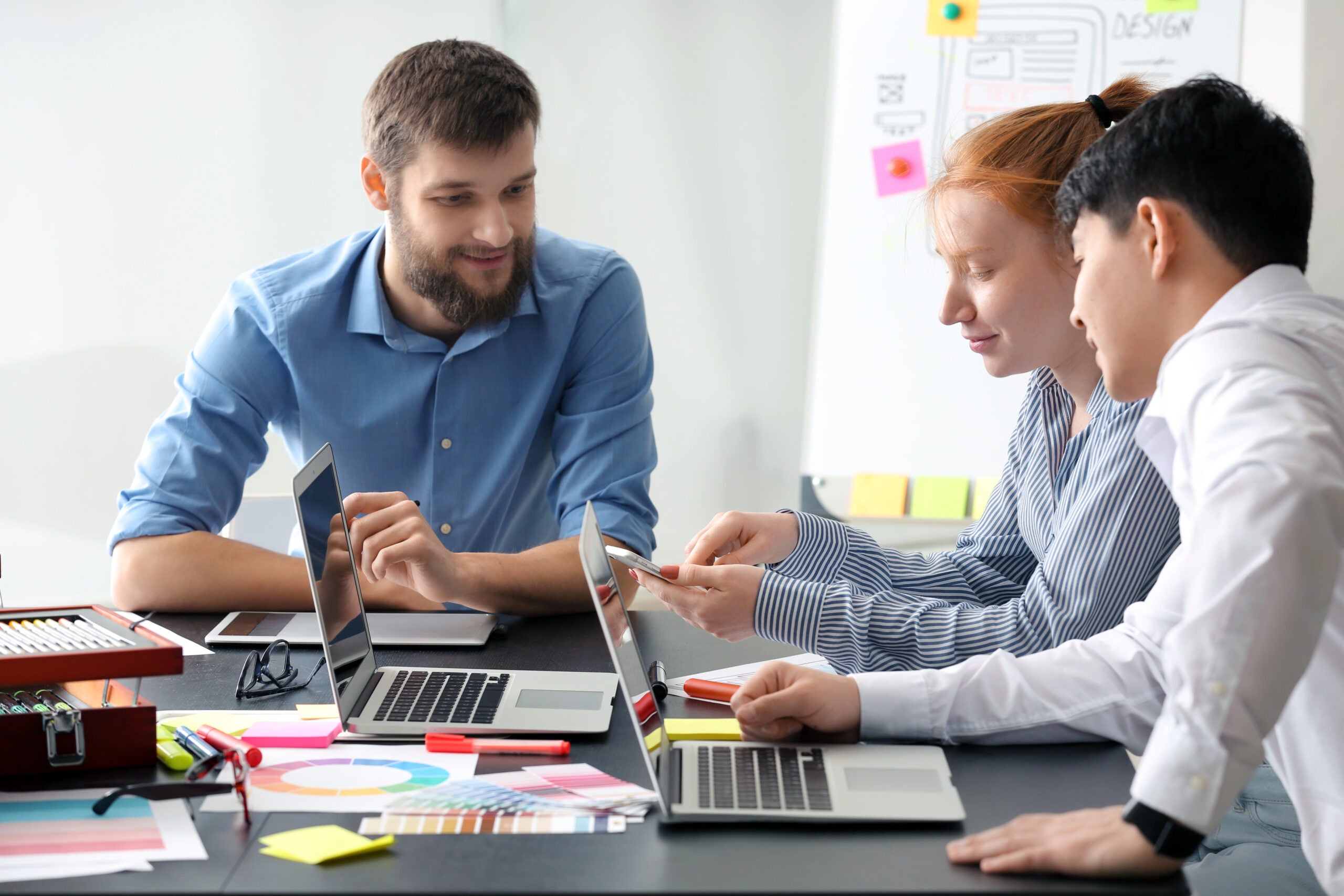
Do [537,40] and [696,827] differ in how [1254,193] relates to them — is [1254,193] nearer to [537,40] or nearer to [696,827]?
[696,827]

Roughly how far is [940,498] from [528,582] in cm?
177

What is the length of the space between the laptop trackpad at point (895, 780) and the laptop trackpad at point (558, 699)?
0.99 ft

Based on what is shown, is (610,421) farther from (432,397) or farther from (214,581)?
(214,581)

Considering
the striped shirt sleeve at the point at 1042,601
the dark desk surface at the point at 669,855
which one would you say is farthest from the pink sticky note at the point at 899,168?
the dark desk surface at the point at 669,855

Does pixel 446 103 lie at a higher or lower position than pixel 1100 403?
higher

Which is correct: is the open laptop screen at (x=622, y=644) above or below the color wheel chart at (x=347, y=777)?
above

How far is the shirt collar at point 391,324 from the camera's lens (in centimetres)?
180

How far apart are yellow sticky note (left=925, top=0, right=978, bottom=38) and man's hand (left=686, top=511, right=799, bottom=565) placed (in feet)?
6.19

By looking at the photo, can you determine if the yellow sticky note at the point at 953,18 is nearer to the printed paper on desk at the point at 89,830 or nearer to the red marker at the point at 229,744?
the red marker at the point at 229,744

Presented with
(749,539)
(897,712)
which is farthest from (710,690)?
(749,539)

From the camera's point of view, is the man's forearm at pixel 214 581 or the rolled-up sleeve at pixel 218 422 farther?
the rolled-up sleeve at pixel 218 422

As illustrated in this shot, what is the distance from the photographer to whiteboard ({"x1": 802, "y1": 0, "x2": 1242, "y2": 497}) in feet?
9.45

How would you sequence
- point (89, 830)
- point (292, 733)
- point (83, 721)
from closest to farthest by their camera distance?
point (89, 830) < point (83, 721) < point (292, 733)

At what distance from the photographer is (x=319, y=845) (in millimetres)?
831
